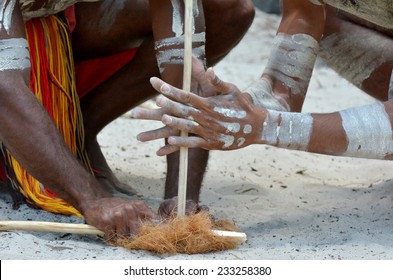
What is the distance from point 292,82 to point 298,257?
0.72 m

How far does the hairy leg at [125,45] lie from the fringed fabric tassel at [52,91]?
15 cm

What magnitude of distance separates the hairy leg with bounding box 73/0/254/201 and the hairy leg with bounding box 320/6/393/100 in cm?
34

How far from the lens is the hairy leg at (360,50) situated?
11.3 ft

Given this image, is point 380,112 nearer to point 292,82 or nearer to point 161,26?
point 292,82

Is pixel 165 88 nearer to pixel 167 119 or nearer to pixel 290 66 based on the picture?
pixel 167 119

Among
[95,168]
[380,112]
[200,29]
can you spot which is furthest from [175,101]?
[95,168]

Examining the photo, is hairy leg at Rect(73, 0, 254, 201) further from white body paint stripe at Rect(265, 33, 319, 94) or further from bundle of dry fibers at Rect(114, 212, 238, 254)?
bundle of dry fibers at Rect(114, 212, 238, 254)

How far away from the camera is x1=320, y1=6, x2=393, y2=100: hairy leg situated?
3438 mm

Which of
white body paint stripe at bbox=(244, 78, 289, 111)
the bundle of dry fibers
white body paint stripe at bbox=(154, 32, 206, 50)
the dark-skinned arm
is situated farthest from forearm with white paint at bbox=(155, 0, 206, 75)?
the bundle of dry fibers

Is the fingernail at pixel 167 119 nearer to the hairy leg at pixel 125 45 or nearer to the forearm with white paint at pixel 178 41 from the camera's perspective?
the forearm with white paint at pixel 178 41

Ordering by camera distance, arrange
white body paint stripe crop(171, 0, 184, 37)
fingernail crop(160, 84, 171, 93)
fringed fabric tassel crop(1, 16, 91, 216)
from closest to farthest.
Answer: fingernail crop(160, 84, 171, 93)
white body paint stripe crop(171, 0, 184, 37)
fringed fabric tassel crop(1, 16, 91, 216)

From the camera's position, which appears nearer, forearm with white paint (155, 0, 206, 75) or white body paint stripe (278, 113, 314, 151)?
white body paint stripe (278, 113, 314, 151)

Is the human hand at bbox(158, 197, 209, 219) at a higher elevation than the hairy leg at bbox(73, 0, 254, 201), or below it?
below

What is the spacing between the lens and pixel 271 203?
11.1 ft
